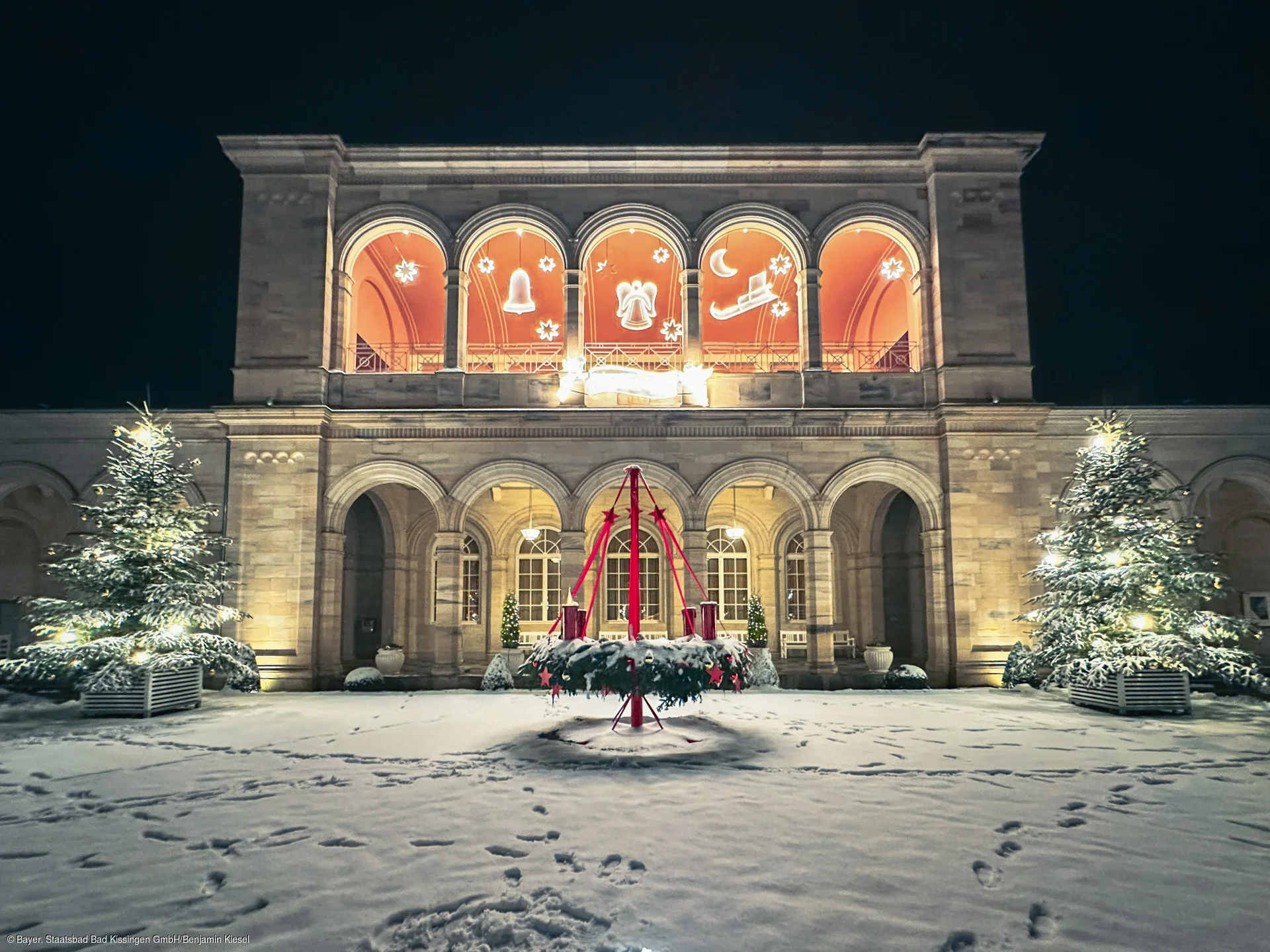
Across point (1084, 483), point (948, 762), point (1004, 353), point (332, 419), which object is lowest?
point (948, 762)

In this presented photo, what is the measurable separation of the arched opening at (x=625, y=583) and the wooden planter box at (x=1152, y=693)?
909cm

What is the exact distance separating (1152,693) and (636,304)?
1059 cm

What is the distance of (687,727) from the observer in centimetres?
923

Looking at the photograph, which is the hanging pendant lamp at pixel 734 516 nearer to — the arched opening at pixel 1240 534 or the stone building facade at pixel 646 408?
the stone building facade at pixel 646 408

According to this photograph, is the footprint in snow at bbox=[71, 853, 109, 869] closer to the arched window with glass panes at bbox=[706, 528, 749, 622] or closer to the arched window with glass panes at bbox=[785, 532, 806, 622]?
the arched window with glass panes at bbox=[706, 528, 749, 622]

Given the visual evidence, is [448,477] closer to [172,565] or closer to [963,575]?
[172,565]

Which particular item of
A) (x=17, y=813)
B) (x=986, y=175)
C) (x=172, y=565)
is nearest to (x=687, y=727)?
(x=17, y=813)

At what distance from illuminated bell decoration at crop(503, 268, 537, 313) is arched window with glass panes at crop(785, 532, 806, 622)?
8347 mm

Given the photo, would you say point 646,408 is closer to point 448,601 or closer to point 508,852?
point 448,601

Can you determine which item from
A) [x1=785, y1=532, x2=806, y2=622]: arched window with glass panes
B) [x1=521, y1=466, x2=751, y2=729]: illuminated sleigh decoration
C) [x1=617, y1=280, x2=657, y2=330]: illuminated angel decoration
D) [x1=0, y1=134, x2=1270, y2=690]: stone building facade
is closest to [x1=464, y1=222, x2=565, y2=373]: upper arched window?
[x1=617, y1=280, x2=657, y2=330]: illuminated angel decoration

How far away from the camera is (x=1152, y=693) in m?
10.4

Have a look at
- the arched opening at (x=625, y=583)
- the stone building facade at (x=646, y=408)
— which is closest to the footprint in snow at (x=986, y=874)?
the stone building facade at (x=646, y=408)

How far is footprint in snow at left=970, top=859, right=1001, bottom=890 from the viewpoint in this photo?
440 centimetres

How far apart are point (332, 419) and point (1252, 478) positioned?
17.4m
